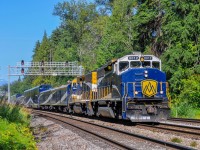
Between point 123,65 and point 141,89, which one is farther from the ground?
point 123,65

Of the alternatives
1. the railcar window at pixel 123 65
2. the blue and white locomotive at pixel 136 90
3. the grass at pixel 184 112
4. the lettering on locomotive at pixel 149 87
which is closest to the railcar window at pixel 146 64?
the blue and white locomotive at pixel 136 90

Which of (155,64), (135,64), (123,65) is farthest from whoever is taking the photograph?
(155,64)

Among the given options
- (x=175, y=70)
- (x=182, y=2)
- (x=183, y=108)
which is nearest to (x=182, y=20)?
(x=182, y=2)

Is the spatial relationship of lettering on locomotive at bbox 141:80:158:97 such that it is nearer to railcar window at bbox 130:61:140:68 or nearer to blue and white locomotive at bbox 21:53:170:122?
blue and white locomotive at bbox 21:53:170:122

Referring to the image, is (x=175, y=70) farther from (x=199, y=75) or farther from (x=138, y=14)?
(x=138, y=14)

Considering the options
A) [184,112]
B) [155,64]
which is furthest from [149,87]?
[184,112]

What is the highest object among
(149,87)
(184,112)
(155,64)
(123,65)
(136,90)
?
(155,64)

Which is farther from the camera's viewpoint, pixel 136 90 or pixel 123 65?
pixel 123 65

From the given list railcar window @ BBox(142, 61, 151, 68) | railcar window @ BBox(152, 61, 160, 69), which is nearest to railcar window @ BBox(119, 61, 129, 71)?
railcar window @ BBox(142, 61, 151, 68)

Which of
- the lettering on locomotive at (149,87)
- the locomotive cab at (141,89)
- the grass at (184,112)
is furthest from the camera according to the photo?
the grass at (184,112)

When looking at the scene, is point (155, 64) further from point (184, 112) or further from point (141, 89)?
point (184, 112)

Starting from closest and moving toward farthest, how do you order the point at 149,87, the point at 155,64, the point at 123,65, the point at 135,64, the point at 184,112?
1. the point at 149,87
2. the point at 123,65
3. the point at 135,64
4. the point at 155,64
5. the point at 184,112

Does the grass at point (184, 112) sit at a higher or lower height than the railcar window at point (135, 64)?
lower

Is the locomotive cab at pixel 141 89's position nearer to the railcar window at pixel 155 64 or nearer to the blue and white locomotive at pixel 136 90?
the blue and white locomotive at pixel 136 90
